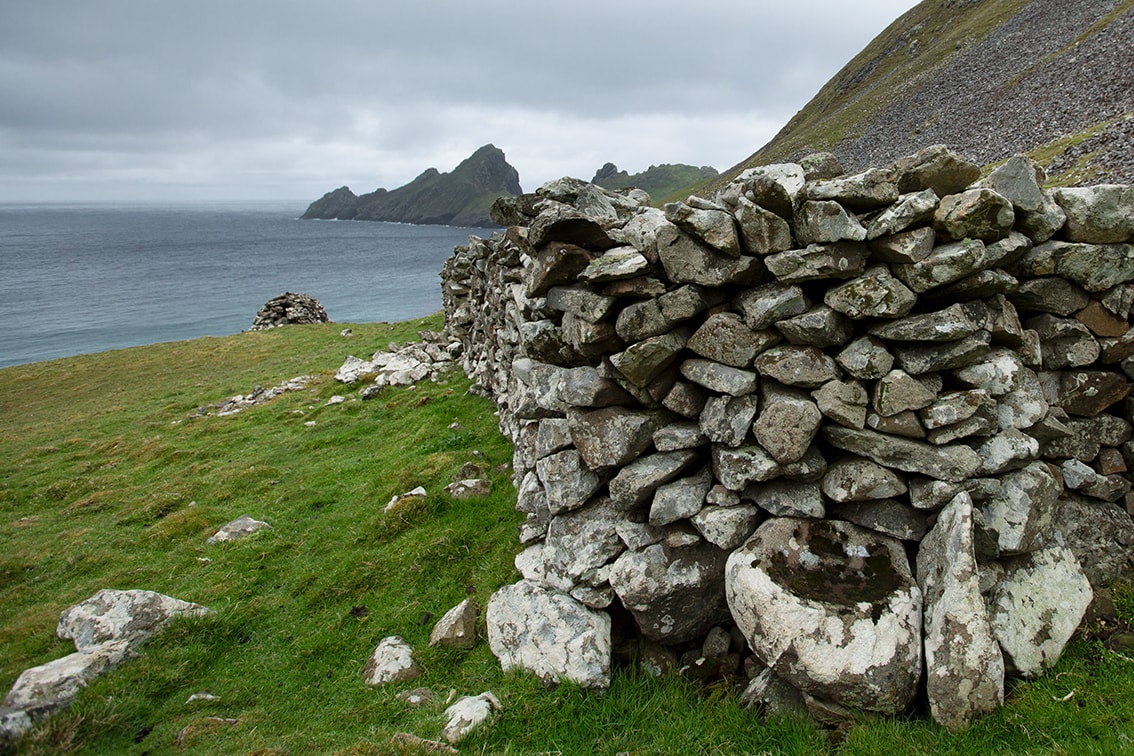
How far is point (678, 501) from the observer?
7.31m

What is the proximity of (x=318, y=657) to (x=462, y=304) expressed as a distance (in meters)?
16.3

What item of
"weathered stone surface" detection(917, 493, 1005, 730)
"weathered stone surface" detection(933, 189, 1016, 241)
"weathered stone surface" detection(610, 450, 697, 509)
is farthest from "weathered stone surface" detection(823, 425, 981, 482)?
"weathered stone surface" detection(933, 189, 1016, 241)

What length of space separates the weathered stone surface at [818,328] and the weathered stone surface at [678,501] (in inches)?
86.3

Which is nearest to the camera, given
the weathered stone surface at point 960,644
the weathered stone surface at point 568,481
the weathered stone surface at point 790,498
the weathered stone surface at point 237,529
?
the weathered stone surface at point 960,644

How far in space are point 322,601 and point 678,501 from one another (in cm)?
632

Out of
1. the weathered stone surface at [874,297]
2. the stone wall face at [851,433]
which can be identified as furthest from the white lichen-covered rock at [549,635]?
the weathered stone surface at [874,297]

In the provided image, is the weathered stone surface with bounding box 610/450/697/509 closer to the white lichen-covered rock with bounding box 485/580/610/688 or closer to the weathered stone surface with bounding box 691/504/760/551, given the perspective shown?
the weathered stone surface with bounding box 691/504/760/551

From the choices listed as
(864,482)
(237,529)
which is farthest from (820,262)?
(237,529)

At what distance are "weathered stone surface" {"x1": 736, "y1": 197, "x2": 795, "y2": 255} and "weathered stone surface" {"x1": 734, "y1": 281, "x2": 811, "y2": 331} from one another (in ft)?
1.52

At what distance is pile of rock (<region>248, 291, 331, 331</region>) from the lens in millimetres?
49125

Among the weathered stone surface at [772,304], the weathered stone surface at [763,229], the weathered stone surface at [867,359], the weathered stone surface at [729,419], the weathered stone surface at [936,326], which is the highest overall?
the weathered stone surface at [763,229]

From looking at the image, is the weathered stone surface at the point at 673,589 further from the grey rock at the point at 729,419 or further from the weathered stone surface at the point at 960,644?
the weathered stone surface at the point at 960,644

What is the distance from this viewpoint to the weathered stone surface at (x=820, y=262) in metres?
6.59

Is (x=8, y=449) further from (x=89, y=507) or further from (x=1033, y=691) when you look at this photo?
(x=1033, y=691)
